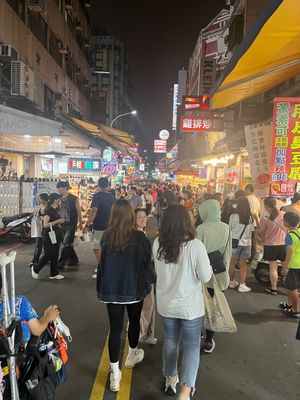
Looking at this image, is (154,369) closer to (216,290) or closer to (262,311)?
(216,290)

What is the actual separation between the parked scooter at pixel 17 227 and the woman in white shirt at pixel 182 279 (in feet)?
28.8

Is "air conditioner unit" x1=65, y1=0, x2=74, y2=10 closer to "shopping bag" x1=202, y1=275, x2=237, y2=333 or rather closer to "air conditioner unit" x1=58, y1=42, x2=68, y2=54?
"air conditioner unit" x1=58, y1=42, x2=68, y2=54

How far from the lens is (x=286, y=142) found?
6.63 metres

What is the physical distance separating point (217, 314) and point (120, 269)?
1.39m

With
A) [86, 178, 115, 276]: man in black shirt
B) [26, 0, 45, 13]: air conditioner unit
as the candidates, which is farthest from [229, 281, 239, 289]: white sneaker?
[26, 0, 45, 13]: air conditioner unit

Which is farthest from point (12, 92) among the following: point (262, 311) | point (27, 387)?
point (27, 387)

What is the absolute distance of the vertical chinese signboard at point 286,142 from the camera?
6516 millimetres

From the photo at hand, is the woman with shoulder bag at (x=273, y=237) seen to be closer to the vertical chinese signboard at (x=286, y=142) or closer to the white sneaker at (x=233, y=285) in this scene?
the vertical chinese signboard at (x=286, y=142)

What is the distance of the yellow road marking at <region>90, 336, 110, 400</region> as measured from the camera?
11.8ft

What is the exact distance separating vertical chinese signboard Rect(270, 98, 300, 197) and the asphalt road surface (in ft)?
7.77

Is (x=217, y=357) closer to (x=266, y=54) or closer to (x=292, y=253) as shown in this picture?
(x=292, y=253)

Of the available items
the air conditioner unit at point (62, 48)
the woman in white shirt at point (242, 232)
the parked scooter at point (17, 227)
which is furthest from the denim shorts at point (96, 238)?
the air conditioner unit at point (62, 48)

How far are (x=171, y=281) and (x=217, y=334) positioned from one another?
225 centimetres

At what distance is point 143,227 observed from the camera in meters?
5.29
